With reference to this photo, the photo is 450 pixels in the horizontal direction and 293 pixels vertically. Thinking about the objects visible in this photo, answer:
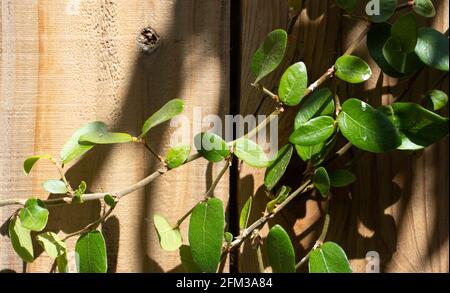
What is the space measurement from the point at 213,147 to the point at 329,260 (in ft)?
0.88

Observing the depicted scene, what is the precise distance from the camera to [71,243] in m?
1.08

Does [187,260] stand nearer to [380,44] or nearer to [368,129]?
[368,129]

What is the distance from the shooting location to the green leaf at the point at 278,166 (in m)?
1.02

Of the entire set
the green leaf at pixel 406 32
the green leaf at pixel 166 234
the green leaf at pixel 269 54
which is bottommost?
the green leaf at pixel 166 234

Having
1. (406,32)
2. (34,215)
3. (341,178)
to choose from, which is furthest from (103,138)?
(406,32)

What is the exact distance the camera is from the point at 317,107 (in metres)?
1.02

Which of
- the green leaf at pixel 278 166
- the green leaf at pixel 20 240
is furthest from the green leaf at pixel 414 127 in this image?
the green leaf at pixel 20 240

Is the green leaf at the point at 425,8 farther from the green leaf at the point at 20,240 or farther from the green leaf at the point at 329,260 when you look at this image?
the green leaf at the point at 20,240

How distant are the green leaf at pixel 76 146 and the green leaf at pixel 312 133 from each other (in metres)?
0.33

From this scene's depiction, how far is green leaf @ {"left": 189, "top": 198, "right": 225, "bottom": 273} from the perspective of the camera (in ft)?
3.17

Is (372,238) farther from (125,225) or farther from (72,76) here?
(72,76)

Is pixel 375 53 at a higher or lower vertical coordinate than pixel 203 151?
higher
